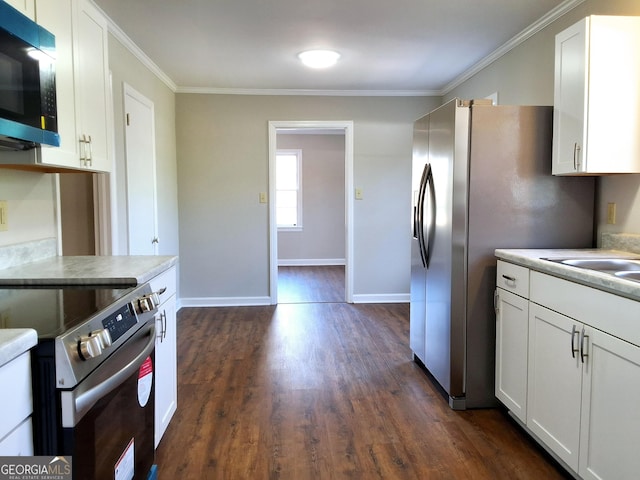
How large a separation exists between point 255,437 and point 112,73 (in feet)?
8.39

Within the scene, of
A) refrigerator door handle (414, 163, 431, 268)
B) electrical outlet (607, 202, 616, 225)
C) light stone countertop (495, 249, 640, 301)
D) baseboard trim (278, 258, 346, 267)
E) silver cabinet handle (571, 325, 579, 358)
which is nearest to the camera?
light stone countertop (495, 249, 640, 301)

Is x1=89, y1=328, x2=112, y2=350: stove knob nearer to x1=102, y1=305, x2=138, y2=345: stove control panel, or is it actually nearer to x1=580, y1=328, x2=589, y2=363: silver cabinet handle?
x1=102, y1=305, x2=138, y2=345: stove control panel

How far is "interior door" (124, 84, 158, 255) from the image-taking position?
3.34 m

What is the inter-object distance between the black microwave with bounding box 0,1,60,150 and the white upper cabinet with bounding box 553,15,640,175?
229 centimetres

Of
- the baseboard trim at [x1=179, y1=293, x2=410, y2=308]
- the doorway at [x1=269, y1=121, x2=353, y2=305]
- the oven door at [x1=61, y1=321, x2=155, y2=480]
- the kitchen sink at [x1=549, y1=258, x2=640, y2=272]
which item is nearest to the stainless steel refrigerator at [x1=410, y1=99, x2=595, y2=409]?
the kitchen sink at [x1=549, y1=258, x2=640, y2=272]

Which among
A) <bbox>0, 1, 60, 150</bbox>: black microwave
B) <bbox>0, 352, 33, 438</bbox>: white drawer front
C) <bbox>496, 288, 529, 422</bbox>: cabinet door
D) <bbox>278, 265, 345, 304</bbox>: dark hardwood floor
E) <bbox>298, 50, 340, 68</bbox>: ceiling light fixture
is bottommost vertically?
<bbox>278, 265, 345, 304</bbox>: dark hardwood floor

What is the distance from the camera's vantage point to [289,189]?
7961mm

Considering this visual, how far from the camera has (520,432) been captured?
7.43 ft

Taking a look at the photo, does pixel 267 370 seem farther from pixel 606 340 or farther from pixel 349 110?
pixel 349 110

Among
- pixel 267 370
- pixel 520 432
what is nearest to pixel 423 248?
pixel 520 432

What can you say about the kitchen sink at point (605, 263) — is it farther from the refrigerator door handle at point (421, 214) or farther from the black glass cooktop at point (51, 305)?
the black glass cooktop at point (51, 305)

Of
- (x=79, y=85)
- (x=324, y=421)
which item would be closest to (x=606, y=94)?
(x=324, y=421)

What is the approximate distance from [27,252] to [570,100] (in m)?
2.68

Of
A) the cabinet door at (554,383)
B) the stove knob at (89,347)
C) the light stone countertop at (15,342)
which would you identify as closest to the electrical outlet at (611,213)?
the cabinet door at (554,383)
